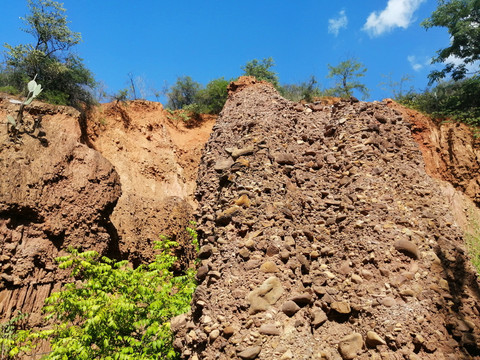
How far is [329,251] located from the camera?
362 cm

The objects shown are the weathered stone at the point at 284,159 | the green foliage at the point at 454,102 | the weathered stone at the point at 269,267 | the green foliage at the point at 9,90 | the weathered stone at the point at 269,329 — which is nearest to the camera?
the weathered stone at the point at 269,329

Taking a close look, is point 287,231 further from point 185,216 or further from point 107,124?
point 107,124

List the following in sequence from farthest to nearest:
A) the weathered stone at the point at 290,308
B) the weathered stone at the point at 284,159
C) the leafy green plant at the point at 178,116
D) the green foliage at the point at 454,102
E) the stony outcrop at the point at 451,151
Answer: the leafy green plant at the point at 178,116
the green foliage at the point at 454,102
the stony outcrop at the point at 451,151
the weathered stone at the point at 284,159
the weathered stone at the point at 290,308

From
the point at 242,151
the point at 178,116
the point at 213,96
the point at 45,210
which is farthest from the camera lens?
the point at 213,96

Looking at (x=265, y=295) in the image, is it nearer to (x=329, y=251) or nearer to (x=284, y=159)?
(x=329, y=251)

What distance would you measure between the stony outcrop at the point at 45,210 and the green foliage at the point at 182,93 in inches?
398

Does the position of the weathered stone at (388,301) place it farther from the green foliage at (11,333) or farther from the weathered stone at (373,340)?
the green foliage at (11,333)

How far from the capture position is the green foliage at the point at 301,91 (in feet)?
52.7

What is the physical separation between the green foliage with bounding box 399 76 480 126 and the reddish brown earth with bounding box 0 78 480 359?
10.0m

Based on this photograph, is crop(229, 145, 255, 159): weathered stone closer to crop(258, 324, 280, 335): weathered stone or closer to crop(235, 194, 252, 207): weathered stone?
crop(235, 194, 252, 207): weathered stone

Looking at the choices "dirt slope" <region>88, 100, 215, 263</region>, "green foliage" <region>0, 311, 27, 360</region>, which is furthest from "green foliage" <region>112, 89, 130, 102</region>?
"green foliage" <region>0, 311, 27, 360</region>

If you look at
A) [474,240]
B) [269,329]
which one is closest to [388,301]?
[269,329]

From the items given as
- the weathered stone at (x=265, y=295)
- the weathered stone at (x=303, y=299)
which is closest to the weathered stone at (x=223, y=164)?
the weathered stone at (x=265, y=295)

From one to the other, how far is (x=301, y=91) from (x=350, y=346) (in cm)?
1609
